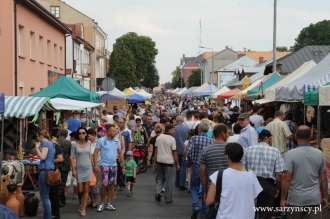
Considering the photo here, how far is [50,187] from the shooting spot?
37.6ft

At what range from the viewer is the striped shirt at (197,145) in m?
11.4

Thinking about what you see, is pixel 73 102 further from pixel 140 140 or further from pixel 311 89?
pixel 311 89

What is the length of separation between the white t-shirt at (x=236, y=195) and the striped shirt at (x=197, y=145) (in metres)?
4.98

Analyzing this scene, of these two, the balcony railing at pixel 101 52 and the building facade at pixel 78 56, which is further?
the balcony railing at pixel 101 52

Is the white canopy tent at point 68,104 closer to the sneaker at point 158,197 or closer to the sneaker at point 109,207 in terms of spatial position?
the sneaker at point 158,197

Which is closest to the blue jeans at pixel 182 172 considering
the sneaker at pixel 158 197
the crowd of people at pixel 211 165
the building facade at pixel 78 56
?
the crowd of people at pixel 211 165

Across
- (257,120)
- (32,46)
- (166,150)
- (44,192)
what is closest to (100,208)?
(44,192)

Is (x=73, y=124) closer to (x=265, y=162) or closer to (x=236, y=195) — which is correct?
(x=265, y=162)

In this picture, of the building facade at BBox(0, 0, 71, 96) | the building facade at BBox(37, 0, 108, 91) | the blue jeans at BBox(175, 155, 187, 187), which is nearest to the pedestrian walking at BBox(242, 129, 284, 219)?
the blue jeans at BBox(175, 155, 187, 187)

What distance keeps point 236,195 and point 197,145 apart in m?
5.19

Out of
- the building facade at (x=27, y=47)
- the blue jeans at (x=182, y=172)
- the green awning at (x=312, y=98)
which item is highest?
the building facade at (x=27, y=47)

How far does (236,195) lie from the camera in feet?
20.7

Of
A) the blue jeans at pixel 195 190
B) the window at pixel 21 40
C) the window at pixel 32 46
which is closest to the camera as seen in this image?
the blue jeans at pixel 195 190

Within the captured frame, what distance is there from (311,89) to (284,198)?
5.24 metres
